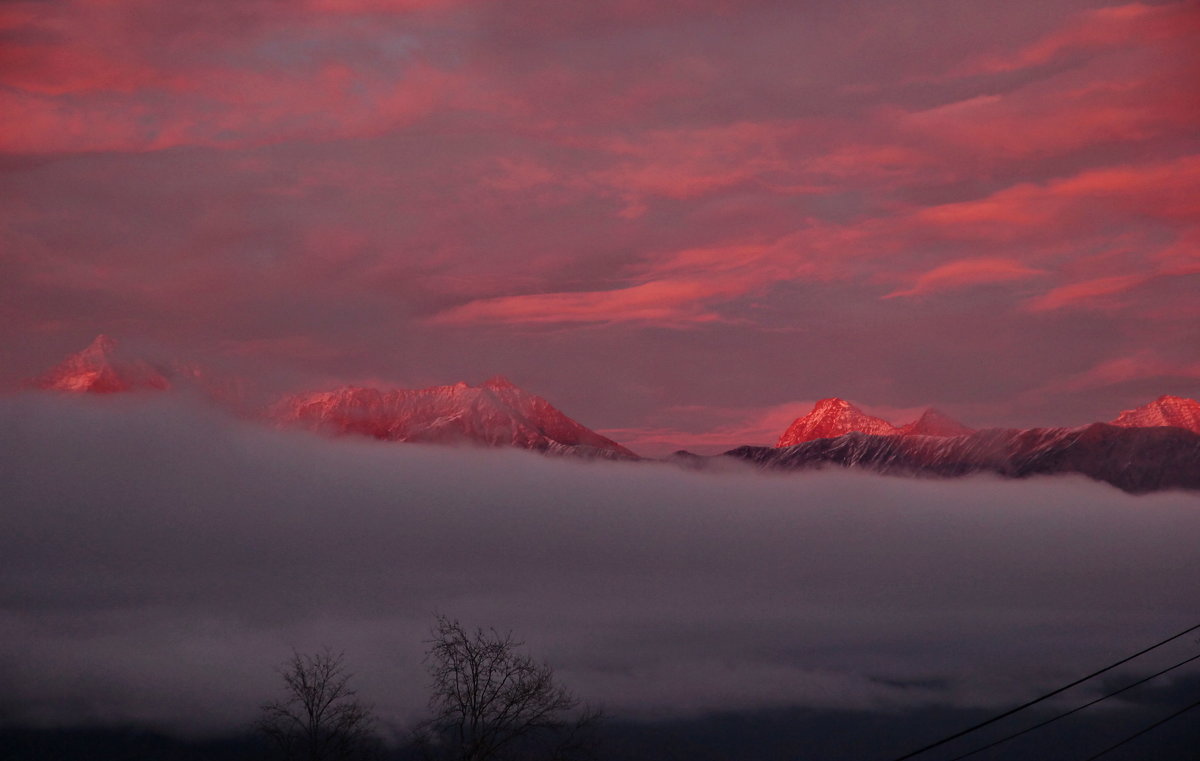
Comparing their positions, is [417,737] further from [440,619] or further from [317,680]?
[317,680]

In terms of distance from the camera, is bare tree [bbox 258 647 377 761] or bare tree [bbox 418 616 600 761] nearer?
bare tree [bbox 418 616 600 761]

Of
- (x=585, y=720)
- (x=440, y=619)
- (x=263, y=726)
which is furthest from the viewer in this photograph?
(x=440, y=619)

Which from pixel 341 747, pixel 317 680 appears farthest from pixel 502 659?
pixel 317 680

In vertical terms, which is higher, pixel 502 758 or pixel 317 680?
pixel 317 680

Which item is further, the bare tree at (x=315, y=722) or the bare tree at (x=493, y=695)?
the bare tree at (x=315, y=722)

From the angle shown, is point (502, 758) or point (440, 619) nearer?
point (502, 758)

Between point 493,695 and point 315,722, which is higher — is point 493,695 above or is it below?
above

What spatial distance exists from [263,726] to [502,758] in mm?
12358

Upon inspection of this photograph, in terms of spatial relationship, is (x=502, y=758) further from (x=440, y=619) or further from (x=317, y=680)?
(x=317, y=680)

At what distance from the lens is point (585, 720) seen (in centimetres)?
5972

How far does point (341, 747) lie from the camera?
65.8 metres

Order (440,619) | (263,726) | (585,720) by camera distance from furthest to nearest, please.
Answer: (440,619)
(263,726)
(585,720)

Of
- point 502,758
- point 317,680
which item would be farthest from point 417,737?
point 317,680

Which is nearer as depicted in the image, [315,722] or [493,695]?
[493,695]
